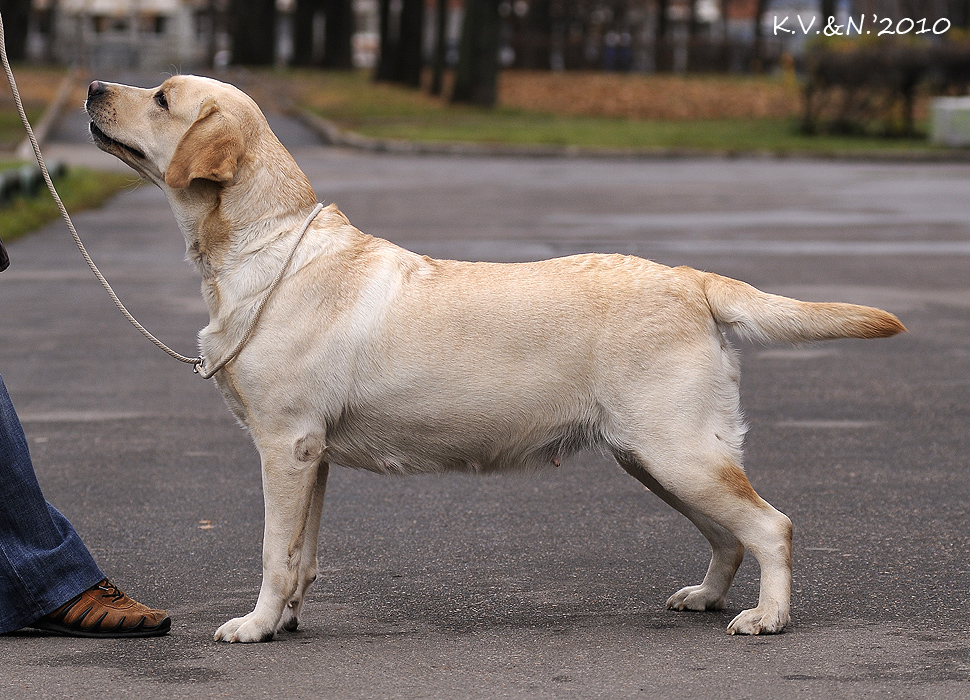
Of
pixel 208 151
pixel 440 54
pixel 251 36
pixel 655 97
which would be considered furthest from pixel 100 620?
pixel 251 36

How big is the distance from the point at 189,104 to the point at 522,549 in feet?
6.69

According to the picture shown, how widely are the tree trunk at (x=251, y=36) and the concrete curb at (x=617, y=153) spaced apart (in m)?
30.9

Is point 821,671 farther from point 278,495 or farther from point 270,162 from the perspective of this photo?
point 270,162

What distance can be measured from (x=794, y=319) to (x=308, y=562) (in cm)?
171

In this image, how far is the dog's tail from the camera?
4.38 meters

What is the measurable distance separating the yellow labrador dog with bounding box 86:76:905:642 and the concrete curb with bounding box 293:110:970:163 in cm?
2165

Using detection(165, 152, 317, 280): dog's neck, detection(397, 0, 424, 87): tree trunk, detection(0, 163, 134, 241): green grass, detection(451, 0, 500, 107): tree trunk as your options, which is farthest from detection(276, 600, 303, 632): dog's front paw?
detection(397, 0, 424, 87): tree trunk

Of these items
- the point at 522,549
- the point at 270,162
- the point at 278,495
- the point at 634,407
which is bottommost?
A: the point at 522,549

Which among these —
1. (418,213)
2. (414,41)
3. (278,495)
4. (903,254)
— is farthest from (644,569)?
(414,41)

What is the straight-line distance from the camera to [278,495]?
14.3 ft

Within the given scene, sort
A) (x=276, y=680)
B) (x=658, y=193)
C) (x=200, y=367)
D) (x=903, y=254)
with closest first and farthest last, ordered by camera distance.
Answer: (x=276, y=680) < (x=200, y=367) < (x=903, y=254) < (x=658, y=193)

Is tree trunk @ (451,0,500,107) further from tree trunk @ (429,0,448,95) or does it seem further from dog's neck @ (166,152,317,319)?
dog's neck @ (166,152,317,319)

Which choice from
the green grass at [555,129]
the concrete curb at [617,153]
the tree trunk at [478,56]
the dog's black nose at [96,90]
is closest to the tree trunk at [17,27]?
the green grass at [555,129]

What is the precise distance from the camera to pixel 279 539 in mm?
4352
